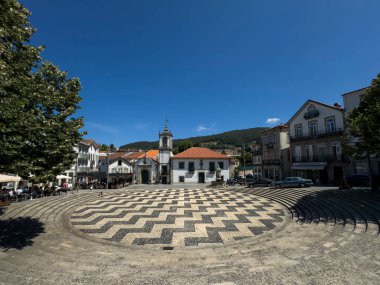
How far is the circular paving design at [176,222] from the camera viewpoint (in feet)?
36.1

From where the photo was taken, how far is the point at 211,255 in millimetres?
8805

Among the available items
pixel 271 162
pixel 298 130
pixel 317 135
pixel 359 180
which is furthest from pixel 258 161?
pixel 359 180

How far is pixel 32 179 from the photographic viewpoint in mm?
8555

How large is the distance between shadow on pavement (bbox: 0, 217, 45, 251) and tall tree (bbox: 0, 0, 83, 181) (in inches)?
140

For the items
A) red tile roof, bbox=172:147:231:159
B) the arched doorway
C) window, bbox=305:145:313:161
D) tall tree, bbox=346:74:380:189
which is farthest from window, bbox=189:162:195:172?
tall tree, bbox=346:74:380:189

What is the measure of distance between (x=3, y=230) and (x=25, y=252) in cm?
420

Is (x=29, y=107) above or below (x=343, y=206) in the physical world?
above

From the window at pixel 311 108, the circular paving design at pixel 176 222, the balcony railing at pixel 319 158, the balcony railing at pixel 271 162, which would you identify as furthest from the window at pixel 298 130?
the circular paving design at pixel 176 222

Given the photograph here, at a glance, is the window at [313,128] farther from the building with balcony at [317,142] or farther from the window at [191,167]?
the window at [191,167]

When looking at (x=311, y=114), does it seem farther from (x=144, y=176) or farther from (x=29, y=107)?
(x=29, y=107)

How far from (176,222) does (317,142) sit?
27.0 metres

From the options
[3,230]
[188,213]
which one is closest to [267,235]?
[188,213]

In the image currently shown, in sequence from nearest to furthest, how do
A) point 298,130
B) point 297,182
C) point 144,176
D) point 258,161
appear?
point 297,182, point 298,130, point 144,176, point 258,161

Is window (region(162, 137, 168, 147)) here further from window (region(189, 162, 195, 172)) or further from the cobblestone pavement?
the cobblestone pavement
